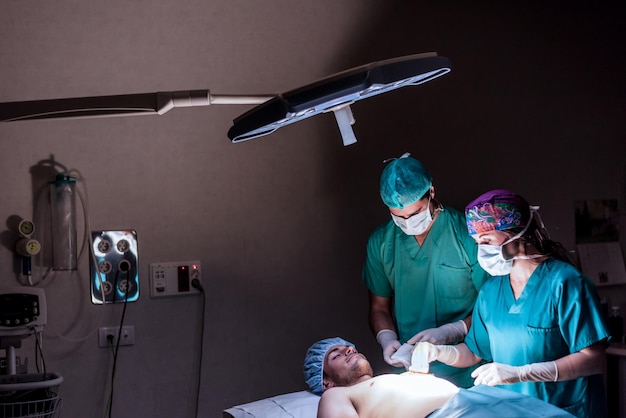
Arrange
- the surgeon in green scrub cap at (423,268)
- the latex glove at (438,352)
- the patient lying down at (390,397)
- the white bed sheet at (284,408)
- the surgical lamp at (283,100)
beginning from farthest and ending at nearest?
the surgeon in green scrub cap at (423,268) < the white bed sheet at (284,408) < the latex glove at (438,352) < the patient lying down at (390,397) < the surgical lamp at (283,100)

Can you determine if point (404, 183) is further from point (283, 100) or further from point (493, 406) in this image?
point (283, 100)

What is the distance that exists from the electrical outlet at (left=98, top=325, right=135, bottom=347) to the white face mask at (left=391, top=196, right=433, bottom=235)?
1182 millimetres

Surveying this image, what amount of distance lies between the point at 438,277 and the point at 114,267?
51.6 inches

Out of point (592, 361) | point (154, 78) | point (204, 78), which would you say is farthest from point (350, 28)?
point (592, 361)

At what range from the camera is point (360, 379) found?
2.49 m

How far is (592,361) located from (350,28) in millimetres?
1886

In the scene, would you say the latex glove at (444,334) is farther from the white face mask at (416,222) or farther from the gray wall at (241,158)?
the gray wall at (241,158)

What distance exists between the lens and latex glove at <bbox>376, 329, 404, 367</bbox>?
256cm

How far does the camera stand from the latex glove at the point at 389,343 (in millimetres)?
2557

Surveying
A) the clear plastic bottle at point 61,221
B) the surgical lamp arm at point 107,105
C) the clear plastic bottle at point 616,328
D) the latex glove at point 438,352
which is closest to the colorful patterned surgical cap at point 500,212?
the latex glove at point 438,352

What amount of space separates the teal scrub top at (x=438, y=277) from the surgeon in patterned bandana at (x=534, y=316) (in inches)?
13.7

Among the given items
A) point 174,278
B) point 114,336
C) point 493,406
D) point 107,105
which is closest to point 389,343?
point 493,406

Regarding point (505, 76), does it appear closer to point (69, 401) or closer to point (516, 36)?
point (516, 36)

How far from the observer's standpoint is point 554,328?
87.0 inches
